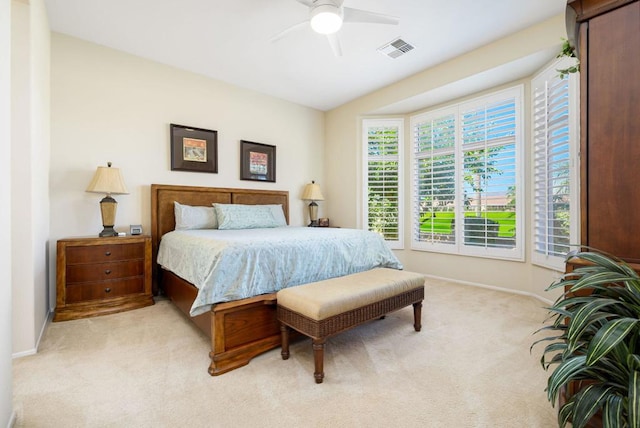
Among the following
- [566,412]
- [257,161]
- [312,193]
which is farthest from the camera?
[312,193]

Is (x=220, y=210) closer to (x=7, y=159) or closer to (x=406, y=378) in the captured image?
(x=7, y=159)

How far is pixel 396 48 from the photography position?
336 centimetres

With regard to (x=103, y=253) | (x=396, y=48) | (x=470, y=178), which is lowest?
(x=103, y=253)

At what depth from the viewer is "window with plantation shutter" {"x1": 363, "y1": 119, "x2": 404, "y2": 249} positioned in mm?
4785

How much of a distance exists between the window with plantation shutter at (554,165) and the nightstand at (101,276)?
4.18 metres

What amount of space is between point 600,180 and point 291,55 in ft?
Answer: 10.7

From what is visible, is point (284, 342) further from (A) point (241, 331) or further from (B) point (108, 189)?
(B) point (108, 189)

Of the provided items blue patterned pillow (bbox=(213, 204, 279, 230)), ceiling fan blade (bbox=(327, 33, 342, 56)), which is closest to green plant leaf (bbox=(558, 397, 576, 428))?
ceiling fan blade (bbox=(327, 33, 342, 56))

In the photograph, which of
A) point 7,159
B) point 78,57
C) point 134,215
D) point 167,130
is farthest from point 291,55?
point 7,159

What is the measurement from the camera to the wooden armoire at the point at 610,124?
1.14m

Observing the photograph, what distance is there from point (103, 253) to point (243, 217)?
4.89 ft

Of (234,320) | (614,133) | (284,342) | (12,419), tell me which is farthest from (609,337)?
(12,419)

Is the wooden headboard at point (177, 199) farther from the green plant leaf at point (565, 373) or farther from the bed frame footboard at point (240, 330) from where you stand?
the green plant leaf at point (565, 373)

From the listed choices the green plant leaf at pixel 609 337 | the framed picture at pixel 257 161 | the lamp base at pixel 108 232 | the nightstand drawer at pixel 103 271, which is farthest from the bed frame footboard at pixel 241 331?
the framed picture at pixel 257 161
